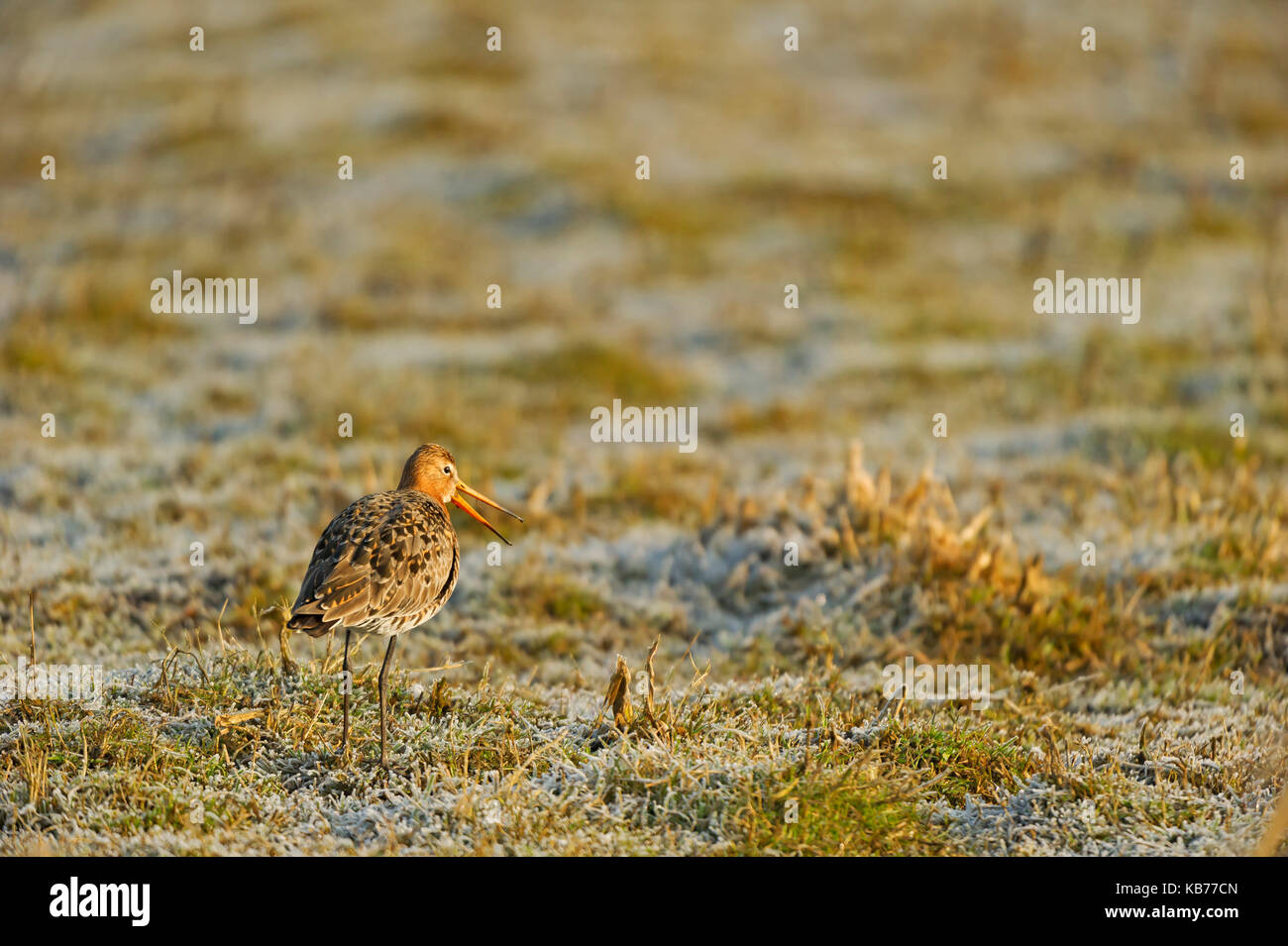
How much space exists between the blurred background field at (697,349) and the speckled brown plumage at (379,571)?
1611 mm

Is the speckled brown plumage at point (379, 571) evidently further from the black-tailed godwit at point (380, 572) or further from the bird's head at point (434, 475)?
the bird's head at point (434, 475)

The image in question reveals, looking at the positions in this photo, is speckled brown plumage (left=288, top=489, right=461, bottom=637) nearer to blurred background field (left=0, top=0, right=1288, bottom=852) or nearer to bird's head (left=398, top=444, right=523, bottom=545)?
bird's head (left=398, top=444, right=523, bottom=545)

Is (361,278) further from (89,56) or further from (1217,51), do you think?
(1217,51)

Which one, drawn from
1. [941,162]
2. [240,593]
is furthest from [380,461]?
[941,162]

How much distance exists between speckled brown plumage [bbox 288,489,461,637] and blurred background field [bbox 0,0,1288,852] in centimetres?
161

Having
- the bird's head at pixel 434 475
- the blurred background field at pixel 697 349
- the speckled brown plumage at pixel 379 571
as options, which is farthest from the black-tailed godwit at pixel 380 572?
the blurred background field at pixel 697 349

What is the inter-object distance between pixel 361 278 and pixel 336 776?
674 inches

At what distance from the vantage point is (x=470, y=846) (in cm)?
589

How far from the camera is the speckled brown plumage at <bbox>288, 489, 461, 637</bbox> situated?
6188 mm

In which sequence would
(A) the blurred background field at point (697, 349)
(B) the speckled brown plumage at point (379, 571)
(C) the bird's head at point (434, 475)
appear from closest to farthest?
1. (B) the speckled brown plumage at point (379, 571)
2. (C) the bird's head at point (434, 475)
3. (A) the blurred background field at point (697, 349)

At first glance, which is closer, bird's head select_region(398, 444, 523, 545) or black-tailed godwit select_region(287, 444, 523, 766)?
black-tailed godwit select_region(287, 444, 523, 766)

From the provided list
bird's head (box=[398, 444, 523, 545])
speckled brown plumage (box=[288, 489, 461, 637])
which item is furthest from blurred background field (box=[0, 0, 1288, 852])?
speckled brown plumage (box=[288, 489, 461, 637])

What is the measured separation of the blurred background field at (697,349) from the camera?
9500 mm

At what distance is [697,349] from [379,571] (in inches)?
547
